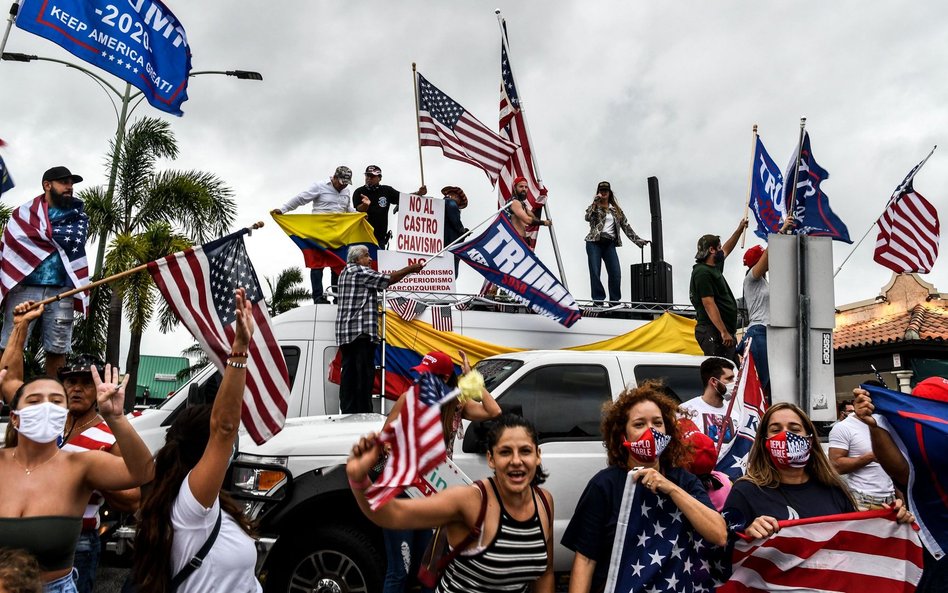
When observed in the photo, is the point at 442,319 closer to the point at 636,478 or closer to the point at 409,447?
the point at 636,478

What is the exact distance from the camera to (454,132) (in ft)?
40.6

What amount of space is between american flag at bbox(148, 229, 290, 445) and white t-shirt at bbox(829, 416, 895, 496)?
170 inches

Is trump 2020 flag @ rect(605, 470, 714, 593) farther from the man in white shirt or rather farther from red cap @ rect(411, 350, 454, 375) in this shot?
the man in white shirt

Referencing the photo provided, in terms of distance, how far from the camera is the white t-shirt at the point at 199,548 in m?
3.13

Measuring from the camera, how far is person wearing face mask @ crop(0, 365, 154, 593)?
10.9ft

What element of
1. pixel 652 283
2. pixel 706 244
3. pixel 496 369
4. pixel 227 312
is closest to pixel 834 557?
pixel 496 369

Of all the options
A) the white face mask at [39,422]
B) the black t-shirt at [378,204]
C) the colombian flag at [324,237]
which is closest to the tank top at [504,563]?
the white face mask at [39,422]

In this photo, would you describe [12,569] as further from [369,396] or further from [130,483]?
[369,396]

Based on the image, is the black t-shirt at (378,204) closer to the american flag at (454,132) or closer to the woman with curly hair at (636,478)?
the american flag at (454,132)

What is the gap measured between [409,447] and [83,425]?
264 cm

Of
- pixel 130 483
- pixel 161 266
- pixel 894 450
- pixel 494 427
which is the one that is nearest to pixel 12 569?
pixel 130 483

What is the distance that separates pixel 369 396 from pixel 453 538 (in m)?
4.54

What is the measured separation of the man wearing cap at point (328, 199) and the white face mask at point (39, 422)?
7360 millimetres

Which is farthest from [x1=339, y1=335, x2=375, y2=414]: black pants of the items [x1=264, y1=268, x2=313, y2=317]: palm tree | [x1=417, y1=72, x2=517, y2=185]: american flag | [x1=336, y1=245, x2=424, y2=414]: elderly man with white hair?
[x1=264, y1=268, x2=313, y2=317]: palm tree
